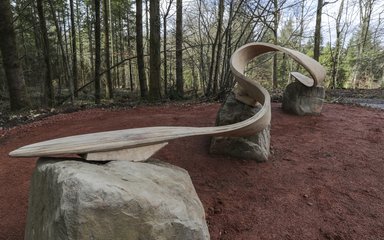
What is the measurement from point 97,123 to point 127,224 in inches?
143

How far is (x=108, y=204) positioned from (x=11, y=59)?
24.3 ft

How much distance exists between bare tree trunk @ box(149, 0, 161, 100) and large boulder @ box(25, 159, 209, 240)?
654 centimetres

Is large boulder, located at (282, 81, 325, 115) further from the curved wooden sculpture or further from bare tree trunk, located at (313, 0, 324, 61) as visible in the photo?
bare tree trunk, located at (313, 0, 324, 61)

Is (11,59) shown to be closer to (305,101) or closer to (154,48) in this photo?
(154,48)

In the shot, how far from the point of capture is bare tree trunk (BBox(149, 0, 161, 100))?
8.23 meters

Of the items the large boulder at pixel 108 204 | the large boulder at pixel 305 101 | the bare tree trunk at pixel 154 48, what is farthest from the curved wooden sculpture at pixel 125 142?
the bare tree trunk at pixel 154 48

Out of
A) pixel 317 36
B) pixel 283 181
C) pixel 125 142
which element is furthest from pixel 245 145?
pixel 317 36

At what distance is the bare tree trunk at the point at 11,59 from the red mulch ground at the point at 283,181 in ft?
10.5

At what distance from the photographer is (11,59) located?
24.8 feet

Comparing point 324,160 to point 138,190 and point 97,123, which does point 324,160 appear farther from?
point 97,123

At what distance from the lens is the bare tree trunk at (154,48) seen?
823 cm

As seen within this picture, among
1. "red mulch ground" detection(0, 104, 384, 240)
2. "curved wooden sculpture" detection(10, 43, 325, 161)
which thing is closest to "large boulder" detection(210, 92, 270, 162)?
"red mulch ground" detection(0, 104, 384, 240)

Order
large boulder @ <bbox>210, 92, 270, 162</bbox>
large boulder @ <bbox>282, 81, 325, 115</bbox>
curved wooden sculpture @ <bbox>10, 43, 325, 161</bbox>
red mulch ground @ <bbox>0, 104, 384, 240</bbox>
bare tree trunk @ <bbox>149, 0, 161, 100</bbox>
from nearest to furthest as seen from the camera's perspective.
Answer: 1. curved wooden sculpture @ <bbox>10, 43, 325, 161</bbox>
2. red mulch ground @ <bbox>0, 104, 384, 240</bbox>
3. large boulder @ <bbox>210, 92, 270, 162</bbox>
4. large boulder @ <bbox>282, 81, 325, 115</bbox>
5. bare tree trunk @ <bbox>149, 0, 161, 100</bbox>

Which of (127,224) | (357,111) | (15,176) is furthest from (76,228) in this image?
(357,111)
